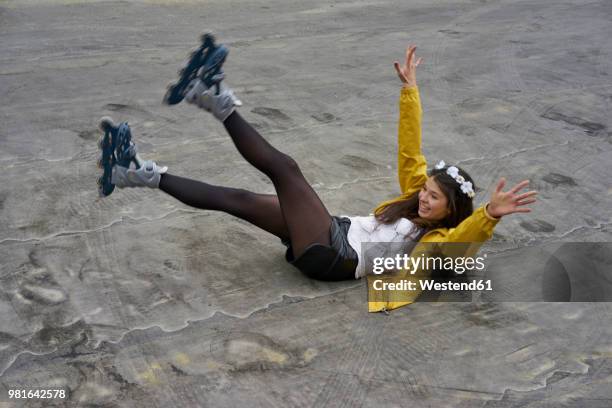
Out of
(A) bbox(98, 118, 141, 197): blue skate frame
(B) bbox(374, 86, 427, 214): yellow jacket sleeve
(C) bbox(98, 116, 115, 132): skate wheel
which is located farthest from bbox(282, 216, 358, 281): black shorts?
(C) bbox(98, 116, 115, 132): skate wheel

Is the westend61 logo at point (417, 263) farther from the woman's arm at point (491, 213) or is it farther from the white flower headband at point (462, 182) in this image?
the white flower headband at point (462, 182)

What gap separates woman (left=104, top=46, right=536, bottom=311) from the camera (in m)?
3.46

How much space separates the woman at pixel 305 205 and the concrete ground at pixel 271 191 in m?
0.23

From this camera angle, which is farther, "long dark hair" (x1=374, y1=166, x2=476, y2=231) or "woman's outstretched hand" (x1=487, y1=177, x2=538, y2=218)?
"long dark hair" (x1=374, y1=166, x2=476, y2=231)

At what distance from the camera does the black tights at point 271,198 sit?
3451mm

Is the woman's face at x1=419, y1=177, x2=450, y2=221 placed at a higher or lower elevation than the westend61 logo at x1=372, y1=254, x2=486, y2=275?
higher

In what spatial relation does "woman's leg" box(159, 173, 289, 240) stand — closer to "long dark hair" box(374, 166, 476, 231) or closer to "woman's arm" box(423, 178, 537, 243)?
"long dark hair" box(374, 166, 476, 231)

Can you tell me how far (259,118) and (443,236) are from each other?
265 centimetres

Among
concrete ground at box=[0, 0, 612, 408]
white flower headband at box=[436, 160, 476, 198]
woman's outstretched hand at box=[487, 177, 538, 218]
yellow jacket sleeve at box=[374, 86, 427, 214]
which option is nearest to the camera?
concrete ground at box=[0, 0, 612, 408]

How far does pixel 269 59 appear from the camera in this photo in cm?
727

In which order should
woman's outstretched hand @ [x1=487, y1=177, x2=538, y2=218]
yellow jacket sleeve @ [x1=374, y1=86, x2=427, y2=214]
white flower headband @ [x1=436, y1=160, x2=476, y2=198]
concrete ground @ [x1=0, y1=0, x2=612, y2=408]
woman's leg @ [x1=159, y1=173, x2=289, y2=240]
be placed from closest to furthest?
concrete ground @ [x1=0, y1=0, x2=612, y2=408] → woman's outstretched hand @ [x1=487, y1=177, x2=538, y2=218] → white flower headband @ [x1=436, y1=160, x2=476, y2=198] → woman's leg @ [x1=159, y1=173, x2=289, y2=240] → yellow jacket sleeve @ [x1=374, y1=86, x2=427, y2=214]

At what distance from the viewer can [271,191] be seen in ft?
15.3

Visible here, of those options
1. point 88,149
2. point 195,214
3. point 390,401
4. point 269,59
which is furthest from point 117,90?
point 390,401

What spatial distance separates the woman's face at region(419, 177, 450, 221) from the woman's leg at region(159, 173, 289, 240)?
2.14 feet
